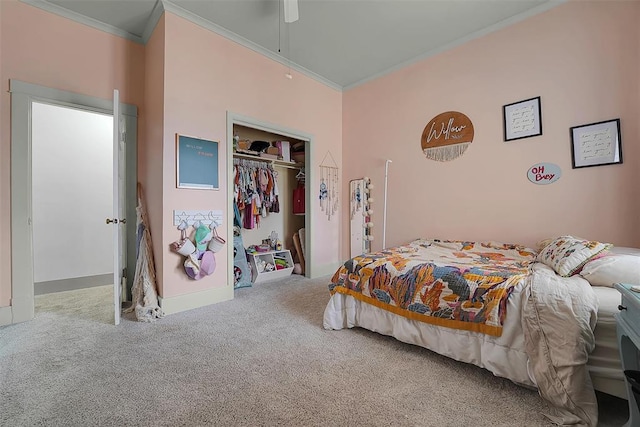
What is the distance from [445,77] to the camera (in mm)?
3082

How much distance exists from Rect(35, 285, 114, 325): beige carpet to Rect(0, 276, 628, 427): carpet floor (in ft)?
0.53

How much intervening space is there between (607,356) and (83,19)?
4.63 m

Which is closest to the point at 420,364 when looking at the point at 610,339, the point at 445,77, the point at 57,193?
the point at 610,339

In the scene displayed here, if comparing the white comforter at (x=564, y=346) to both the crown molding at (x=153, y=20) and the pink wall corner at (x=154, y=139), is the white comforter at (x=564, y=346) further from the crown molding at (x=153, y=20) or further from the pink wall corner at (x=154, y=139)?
the crown molding at (x=153, y=20)

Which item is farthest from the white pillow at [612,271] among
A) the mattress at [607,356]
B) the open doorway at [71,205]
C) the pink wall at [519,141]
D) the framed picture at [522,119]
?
the open doorway at [71,205]

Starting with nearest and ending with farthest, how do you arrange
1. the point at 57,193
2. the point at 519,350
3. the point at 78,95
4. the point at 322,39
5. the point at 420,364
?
the point at 519,350 < the point at 420,364 < the point at 78,95 < the point at 322,39 < the point at 57,193

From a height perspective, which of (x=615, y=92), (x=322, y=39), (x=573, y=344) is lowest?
(x=573, y=344)

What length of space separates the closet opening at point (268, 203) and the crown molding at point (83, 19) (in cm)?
137

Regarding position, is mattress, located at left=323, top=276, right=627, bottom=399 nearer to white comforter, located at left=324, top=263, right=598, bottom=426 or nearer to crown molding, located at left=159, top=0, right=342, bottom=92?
white comforter, located at left=324, top=263, right=598, bottom=426

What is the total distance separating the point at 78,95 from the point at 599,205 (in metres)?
4.81

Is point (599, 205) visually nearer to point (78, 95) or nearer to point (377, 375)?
point (377, 375)

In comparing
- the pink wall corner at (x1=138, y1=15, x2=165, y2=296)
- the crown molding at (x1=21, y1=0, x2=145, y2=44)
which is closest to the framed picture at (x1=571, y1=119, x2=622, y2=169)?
the pink wall corner at (x1=138, y1=15, x2=165, y2=296)

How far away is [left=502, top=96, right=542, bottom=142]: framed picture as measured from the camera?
2471 mm

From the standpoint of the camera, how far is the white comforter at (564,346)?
1162 millimetres
